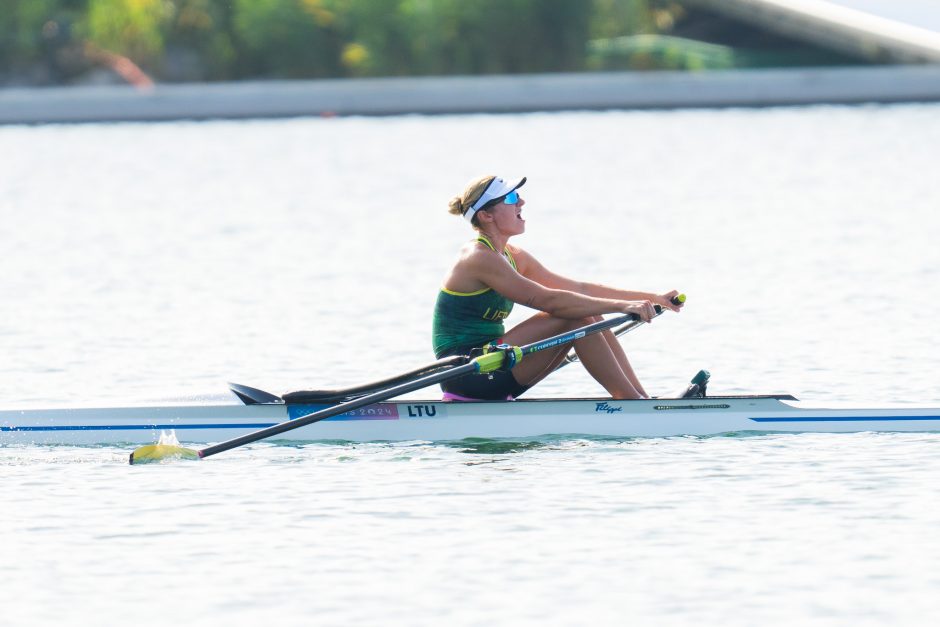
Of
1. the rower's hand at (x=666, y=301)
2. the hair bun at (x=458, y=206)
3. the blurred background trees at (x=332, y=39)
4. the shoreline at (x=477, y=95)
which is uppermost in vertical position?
the blurred background trees at (x=332, y=39)

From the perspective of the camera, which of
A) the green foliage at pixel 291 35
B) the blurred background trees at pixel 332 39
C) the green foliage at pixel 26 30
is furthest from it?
the green foliage at pixel 26 30

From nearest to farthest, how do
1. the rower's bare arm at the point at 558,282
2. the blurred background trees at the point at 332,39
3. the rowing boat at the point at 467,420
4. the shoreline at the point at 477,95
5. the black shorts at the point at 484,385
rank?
the rowing boat at the point at 467,420 → the black shorts at the point at 484,385 → the rower's bare arm at the point at 558,282 → the shoreline at the point at 477,95 → the blurred background trees at the point at 332,39

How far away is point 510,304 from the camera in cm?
1178

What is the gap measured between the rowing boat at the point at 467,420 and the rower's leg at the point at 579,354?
148 mm

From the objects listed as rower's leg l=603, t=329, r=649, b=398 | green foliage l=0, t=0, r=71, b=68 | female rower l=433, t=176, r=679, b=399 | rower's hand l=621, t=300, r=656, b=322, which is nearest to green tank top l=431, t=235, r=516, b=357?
female rower l=433, t=176, r=679, b=399

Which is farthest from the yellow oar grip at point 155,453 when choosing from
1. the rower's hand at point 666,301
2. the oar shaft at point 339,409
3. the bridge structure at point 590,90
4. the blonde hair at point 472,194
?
the bridge structure at point 590,90

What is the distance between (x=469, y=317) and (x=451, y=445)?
2.83 feet

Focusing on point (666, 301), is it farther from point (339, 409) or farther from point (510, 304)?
point (339, 409)

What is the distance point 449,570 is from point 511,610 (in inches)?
32.1

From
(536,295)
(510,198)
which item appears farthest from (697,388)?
(510,198)

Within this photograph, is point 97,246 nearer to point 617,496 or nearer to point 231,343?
point 231,343

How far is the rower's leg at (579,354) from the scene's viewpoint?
11.5m

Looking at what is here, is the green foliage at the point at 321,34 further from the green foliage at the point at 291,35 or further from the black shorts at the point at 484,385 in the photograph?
the black shorts at the point at 484,385

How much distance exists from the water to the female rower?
18.4 inches
